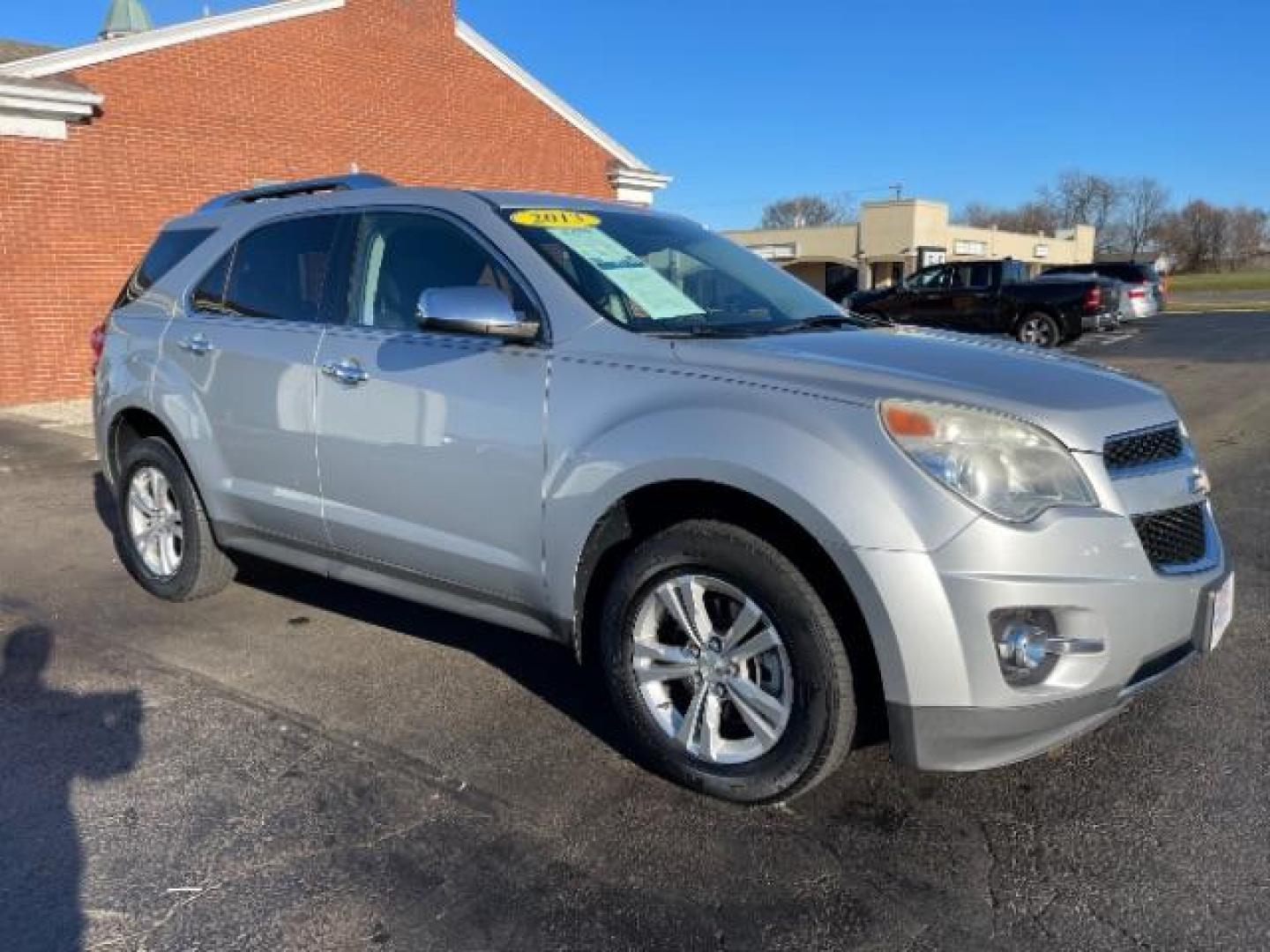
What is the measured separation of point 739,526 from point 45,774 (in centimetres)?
233

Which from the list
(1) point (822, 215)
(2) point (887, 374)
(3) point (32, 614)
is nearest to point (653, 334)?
(2) point (887, 374)

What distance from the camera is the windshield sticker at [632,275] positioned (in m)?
3.47

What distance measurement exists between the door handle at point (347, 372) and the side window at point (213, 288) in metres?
1.00

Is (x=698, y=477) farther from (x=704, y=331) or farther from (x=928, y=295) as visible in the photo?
(x=928, y=295)

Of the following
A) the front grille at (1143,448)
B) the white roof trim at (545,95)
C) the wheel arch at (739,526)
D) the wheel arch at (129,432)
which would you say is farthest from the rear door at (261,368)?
the white roof trim at (545,95)

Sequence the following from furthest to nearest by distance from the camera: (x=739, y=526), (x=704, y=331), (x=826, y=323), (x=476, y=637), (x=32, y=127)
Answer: (x=32, y=127)
(x=476, y=637)
(x=826, y=323)
(x=704, y=331)
(x=739, y=526)

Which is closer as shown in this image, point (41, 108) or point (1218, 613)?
point (1218, 613)

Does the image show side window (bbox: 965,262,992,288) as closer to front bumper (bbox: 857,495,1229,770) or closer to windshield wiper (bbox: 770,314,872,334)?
windshield wiper (bbox: 770,314,872,334)

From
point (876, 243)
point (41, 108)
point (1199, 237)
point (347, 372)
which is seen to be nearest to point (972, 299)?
point (41, 108)

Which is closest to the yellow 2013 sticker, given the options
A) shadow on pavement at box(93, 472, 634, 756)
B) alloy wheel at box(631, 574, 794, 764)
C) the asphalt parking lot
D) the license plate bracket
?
alloy wheel at box(631, 574, 794, 764)

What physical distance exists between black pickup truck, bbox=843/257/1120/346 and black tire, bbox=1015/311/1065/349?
16 mm

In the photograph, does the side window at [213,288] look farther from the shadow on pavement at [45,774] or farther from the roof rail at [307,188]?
the shadow on pavement at [45,774]

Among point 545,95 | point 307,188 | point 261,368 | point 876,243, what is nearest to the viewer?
point 261,368

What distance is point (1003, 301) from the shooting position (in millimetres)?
18812
